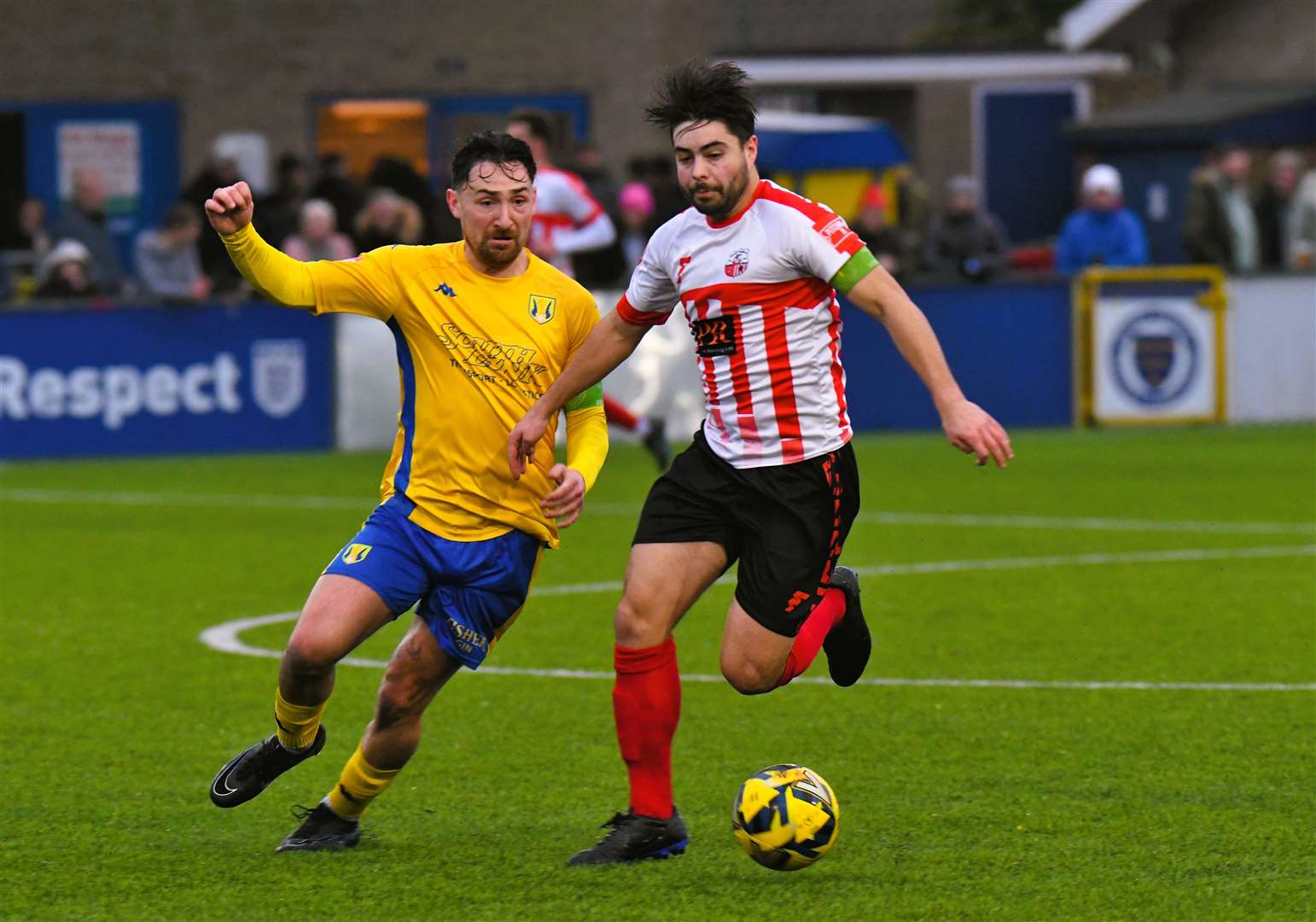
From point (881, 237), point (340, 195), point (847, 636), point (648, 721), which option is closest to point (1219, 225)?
point (881, 237)

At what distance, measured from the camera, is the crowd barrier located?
17953 mm

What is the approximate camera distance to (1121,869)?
6195 mm

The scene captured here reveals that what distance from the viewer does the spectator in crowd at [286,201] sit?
64.9 feet

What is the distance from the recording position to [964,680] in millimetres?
9203

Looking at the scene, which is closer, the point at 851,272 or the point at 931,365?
the point at 931,365

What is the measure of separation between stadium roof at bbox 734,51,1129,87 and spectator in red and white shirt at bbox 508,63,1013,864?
3271 cm

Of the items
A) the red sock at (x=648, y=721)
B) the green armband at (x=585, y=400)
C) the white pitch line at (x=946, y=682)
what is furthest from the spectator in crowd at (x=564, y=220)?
the red sock at (x=648, y=721)

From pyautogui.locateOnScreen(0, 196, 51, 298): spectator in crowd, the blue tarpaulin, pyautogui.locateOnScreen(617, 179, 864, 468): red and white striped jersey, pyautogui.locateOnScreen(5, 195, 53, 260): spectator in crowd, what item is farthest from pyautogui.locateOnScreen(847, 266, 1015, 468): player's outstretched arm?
the blue tarpaulin

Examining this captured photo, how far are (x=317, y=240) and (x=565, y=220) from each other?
4.43 meters

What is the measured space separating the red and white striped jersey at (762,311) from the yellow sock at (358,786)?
1208 mm

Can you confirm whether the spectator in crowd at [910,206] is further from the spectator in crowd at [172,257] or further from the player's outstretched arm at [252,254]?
the player's outstretched arm at [252,254]

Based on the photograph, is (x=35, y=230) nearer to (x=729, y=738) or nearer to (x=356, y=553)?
(x=729, y=738)

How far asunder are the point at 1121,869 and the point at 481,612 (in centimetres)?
171

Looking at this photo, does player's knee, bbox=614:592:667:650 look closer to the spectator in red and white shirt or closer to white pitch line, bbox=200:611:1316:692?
the spectator in red and white shirt
